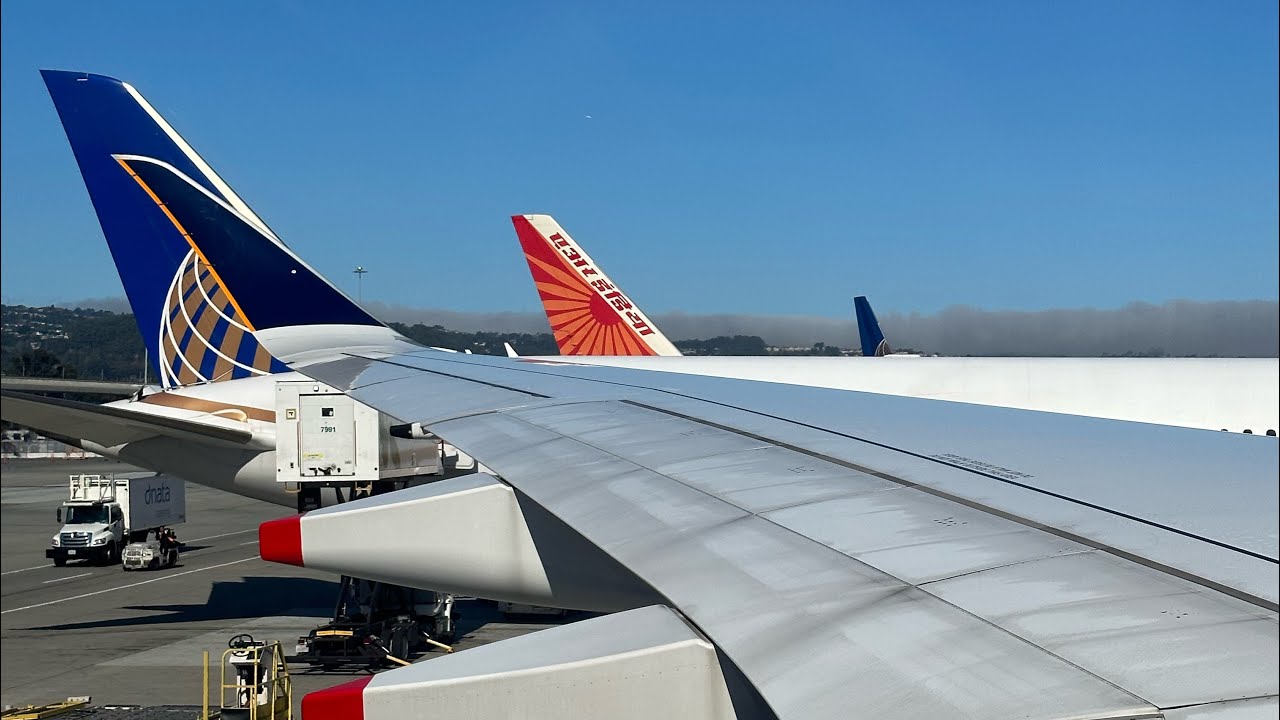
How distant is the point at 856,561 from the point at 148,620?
2002 centimetres

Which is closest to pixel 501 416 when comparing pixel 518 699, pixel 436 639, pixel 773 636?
pixel 518 699

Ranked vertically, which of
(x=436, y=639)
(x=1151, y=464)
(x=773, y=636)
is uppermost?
(x=1151, y=464)

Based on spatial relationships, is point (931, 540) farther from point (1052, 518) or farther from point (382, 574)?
point (382, 574)

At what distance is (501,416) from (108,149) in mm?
10660

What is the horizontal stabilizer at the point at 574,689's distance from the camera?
278 cm

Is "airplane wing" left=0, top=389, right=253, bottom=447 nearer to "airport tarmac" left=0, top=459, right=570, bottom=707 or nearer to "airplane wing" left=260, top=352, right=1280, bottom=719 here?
"airport tarmac" left=0, top=459, right=570, bottom=707

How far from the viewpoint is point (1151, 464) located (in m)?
3.65

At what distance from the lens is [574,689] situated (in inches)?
110

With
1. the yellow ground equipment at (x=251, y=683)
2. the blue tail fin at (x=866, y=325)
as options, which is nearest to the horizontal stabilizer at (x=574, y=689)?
the yellow ground equipment at (x=251, y=683)

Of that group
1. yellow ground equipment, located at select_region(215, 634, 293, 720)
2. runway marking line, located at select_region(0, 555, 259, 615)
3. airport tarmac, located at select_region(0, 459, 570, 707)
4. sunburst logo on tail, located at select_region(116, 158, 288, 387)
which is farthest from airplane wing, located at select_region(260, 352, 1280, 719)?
runway marking line, located at select_region(0, 555, 259, 615)

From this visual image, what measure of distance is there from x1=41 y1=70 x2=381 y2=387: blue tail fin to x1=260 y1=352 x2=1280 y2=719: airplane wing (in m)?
5.02

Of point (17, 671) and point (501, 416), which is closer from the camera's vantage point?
point (501, 416)

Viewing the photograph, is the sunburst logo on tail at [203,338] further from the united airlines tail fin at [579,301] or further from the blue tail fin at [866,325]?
the blue tail fin at [866,325]

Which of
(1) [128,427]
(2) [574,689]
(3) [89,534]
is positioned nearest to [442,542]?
(2) [574,689]
